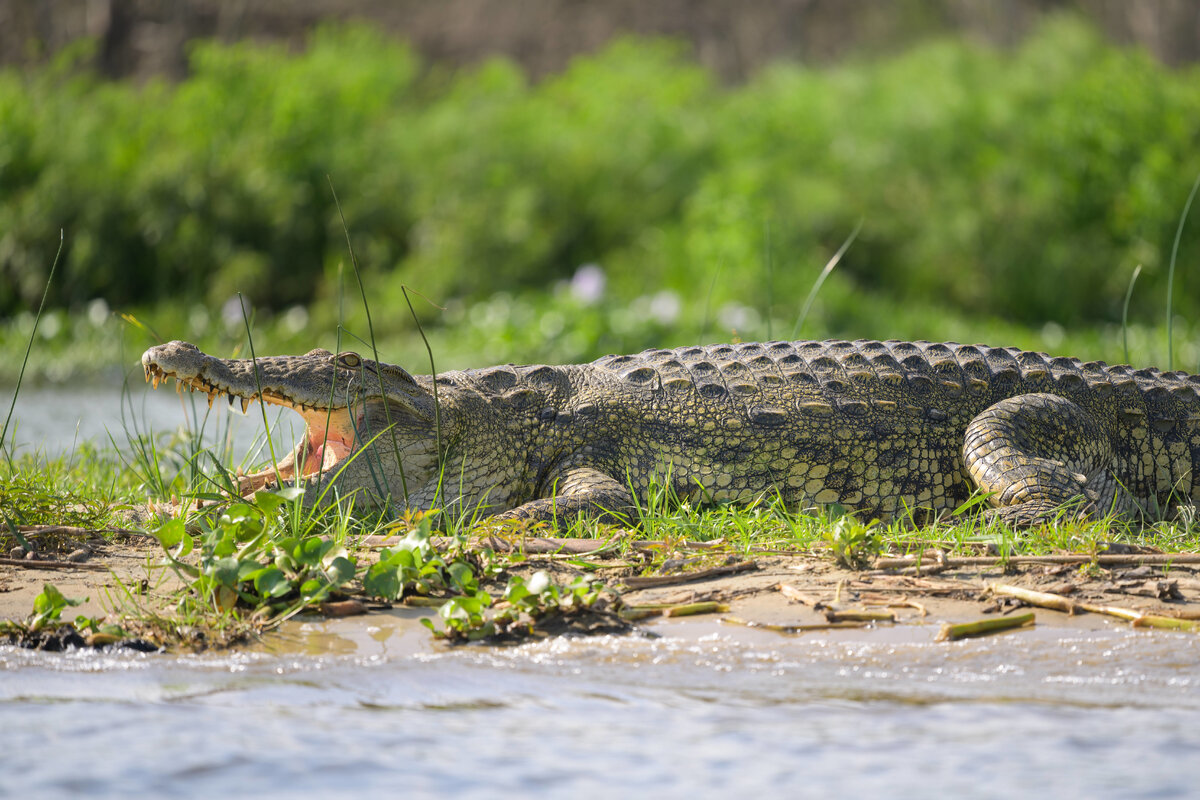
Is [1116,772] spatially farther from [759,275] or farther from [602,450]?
[759,275]

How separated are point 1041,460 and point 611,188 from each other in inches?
409

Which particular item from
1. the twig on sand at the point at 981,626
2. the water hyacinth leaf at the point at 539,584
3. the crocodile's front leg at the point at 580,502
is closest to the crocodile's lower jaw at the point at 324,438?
the crocodile's front leg at the point at 580,502

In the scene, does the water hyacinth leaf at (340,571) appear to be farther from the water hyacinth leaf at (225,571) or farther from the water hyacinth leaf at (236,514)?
the water hyacinth leaf at (236,514)

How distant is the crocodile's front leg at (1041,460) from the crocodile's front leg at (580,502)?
1.24 m

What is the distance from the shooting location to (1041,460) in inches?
165

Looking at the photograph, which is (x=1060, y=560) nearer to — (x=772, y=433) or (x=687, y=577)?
(x=687, y=577)

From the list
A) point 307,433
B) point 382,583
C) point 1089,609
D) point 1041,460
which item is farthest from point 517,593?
point 1041,460

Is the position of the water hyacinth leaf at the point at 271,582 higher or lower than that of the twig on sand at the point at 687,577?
higher

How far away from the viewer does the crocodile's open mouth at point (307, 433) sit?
3.91 metres

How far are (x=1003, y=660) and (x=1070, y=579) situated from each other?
58cm

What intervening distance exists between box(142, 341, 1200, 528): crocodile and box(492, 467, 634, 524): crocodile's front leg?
1 cm

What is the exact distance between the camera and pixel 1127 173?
1402 cm

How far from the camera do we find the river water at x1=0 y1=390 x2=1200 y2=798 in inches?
86.7

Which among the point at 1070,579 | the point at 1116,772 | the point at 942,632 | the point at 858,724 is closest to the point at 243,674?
the point at 858,724
